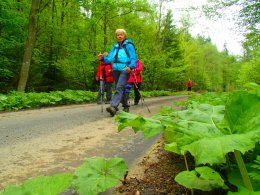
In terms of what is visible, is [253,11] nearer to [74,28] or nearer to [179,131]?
[74,28]

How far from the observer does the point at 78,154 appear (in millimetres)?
3031

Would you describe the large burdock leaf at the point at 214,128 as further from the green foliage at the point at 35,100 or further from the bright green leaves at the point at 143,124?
the green foliage at the point at 35,100

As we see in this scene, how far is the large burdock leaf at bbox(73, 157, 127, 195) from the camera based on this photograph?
5.27 feet

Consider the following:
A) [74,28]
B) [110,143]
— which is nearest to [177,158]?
[110,143]

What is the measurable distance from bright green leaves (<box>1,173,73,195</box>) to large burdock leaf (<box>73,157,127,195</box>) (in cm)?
11

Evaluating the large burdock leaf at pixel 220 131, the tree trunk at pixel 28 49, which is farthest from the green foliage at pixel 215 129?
the tree trunk at pixel 28 49

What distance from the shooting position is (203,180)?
1.54 m

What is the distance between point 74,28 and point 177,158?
727 inches

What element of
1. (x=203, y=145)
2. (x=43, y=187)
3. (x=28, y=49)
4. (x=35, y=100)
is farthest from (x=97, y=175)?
(x=28, y=49)

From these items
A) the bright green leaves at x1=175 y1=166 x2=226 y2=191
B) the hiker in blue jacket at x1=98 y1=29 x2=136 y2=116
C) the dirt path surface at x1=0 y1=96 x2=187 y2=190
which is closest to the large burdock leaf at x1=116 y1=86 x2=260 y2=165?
the bright green leaves at x1=175 y1=166 x2=226 y2=191

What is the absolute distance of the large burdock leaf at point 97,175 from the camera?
1.61 m

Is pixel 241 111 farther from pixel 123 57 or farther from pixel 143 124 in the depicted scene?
pixel 123 57

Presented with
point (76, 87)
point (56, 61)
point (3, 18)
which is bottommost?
point (76, 87)

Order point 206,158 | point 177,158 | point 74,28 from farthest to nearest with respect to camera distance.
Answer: point 74,28
point 177,158
point 206,158
